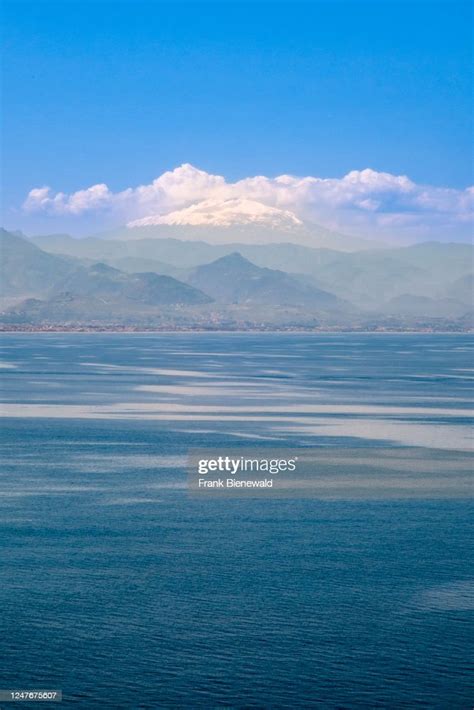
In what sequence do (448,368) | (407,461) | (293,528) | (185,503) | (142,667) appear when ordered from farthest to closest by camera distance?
(448,368), (407,461), (185,503), (293,528), (142,667)

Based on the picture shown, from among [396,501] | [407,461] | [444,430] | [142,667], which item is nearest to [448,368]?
[444,430]

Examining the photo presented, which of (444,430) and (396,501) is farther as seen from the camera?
(444,430)

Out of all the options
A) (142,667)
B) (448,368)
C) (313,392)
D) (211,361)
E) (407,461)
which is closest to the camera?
(142,667)

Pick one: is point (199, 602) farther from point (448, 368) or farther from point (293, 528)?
point (448, 368)

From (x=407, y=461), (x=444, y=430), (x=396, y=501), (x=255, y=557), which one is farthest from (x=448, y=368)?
(x=255, y=557)

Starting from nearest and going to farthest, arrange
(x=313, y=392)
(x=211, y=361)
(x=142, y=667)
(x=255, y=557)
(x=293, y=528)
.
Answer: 1. (x=142, y=667)
2. (x=255, y=557)
3. (x=293, y=528)
4. (x=313, y=392)
5. (x=211, y=361)

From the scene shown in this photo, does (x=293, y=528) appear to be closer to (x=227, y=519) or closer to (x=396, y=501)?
(x=227, y=519)
